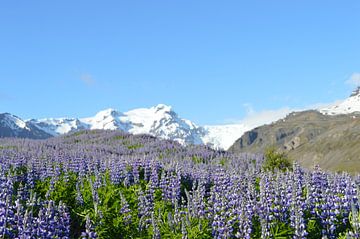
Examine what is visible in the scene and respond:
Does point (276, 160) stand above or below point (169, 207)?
above

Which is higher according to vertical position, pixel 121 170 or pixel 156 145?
pixel 156 145

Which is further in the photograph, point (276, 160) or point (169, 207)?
point (276, 160)

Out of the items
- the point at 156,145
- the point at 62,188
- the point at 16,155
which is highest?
the point at 156,145

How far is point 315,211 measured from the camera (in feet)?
46.4

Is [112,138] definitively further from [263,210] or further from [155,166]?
[263,210]

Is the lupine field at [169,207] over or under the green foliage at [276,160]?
under

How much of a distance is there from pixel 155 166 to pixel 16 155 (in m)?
5.95

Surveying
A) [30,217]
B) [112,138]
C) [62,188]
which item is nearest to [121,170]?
[62,188]

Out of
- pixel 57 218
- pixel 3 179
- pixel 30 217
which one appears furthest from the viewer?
pixel 3 179

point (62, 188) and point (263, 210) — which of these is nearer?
point (263, 210)

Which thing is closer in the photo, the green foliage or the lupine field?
the lupine field

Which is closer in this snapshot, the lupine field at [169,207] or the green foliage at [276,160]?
the lupine field at [169,207]

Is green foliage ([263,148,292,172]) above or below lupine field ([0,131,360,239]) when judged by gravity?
above

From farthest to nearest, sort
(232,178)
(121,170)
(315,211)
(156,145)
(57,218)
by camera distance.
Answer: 1. (156,145)
2. (121,170)
3. (232,178)
4. (315,211)
5. (57,218)
